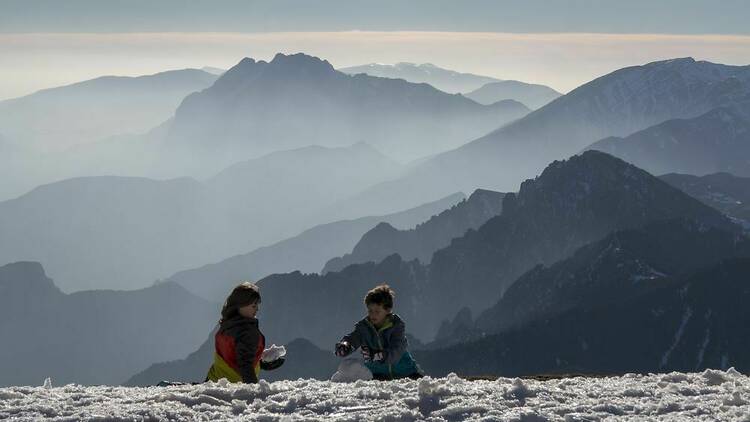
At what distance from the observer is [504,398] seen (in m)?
11.9

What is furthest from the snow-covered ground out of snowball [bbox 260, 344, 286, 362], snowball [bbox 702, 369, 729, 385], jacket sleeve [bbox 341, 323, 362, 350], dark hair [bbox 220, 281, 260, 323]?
snowball [bbox 260, 344, 286, 362]

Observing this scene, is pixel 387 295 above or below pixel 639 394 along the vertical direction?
above

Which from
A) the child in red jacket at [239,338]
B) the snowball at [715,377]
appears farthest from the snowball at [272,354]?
the snowball at [715,377]

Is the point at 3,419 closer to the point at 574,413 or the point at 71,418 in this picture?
the point at 71,418

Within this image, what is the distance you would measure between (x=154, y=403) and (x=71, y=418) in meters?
1.28

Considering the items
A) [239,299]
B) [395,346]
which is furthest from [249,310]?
[395,346]

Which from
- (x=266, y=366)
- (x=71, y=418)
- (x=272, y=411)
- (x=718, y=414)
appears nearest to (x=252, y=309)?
(x=266, y=366)

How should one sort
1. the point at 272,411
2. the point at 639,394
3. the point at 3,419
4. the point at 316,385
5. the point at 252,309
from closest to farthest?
1. the point at 3,419
2. the point at 272,411
3. the point at 639,394
4. the point at 316,385
5. the point at 252,309

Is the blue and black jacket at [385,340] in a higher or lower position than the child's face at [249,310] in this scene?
lower

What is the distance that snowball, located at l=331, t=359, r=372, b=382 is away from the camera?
48.5 feet

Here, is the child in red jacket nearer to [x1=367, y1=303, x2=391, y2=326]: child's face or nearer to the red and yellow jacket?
the red and yellow jacket

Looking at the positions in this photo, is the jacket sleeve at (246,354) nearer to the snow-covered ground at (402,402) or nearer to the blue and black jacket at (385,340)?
the snow-covered ground at (402,402)

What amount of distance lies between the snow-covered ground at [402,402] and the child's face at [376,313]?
6.92 ft

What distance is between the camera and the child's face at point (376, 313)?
15.2 meters
